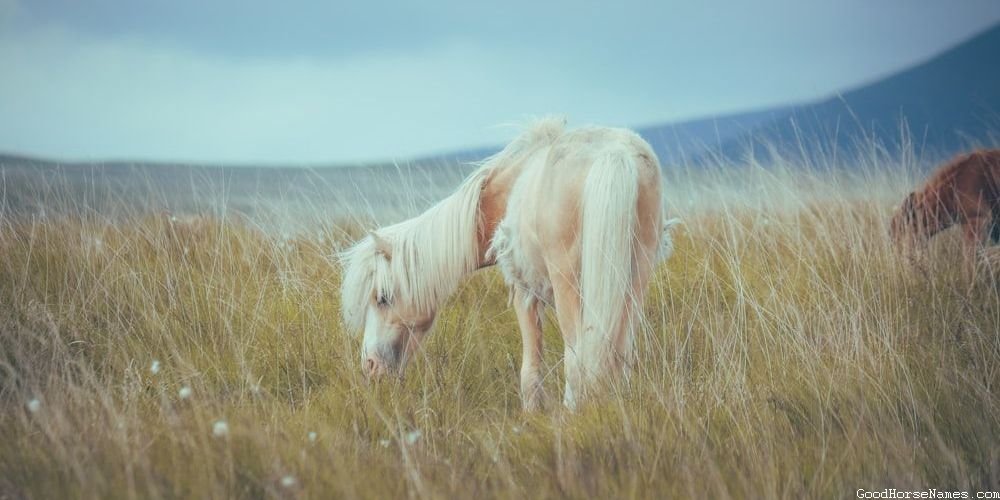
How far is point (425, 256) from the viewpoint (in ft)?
8.66

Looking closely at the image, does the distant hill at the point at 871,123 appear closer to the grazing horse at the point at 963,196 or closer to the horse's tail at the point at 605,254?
the grazing horse at the point at 963,196

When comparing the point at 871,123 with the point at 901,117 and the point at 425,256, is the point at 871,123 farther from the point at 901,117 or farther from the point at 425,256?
the point at 425,256

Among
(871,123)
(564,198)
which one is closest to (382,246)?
(564,198)

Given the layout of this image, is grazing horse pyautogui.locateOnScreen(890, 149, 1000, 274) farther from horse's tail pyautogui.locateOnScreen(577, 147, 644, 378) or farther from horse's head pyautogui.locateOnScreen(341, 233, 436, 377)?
horse's head pyautogui.locateOnScreen(341, 233, 436, 377)

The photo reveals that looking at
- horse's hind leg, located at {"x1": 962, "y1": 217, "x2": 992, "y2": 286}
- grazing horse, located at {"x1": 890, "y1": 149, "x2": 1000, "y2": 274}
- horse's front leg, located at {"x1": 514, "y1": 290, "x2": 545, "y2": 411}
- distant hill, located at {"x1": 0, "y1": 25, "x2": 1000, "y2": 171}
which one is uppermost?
distant hill, located at {"x1": 0, "y1": 25, "x2": 1000, "y2": 171}

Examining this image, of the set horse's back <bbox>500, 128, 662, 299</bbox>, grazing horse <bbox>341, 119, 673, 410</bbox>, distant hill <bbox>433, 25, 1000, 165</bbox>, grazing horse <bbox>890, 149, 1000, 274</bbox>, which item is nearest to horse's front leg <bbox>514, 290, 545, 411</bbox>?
grazing horse <bbox>341, 119, 673, 410</bbox>

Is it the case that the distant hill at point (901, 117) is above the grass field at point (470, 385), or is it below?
above

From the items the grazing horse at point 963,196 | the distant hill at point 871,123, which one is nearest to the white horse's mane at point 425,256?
the distant hill at point 871,123

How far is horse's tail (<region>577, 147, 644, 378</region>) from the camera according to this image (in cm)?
206

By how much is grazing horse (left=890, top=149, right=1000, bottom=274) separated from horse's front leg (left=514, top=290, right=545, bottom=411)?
7.12 feet

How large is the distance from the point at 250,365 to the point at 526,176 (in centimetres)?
116

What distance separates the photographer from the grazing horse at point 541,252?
2.09 metres

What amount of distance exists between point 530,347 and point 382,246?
2.11 ft

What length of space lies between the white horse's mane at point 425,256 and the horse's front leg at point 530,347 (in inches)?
10.3
